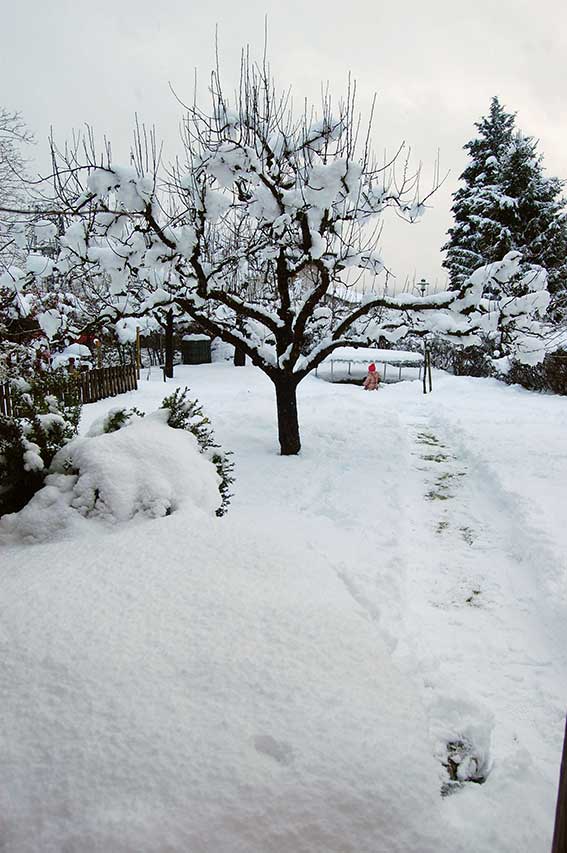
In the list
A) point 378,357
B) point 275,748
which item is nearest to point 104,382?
point 378,357

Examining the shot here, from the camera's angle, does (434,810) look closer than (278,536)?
Yes

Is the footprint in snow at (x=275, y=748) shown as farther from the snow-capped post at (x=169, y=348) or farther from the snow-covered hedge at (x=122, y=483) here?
the snow-capped post at (x=169, y=348)

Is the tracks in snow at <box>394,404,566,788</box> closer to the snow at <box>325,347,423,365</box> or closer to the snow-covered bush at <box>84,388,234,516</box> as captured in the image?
the snow-covered bush at <box>84,388,234,516</box>

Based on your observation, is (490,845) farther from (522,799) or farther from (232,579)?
(232,579)

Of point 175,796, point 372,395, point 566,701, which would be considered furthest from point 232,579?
point 372,395

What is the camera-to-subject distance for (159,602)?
2438 millimetres

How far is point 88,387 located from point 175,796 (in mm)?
13516

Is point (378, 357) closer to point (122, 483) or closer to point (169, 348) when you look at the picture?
point (169, 348)

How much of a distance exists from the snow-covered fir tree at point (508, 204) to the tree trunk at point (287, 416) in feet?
55.0

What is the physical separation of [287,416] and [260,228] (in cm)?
310

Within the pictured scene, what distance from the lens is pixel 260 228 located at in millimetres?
7844

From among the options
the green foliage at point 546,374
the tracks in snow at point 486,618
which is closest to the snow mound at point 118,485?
the tracks in snow at point 486,618

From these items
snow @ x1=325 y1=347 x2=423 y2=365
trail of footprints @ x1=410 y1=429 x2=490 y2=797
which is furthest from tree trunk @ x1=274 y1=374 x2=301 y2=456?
snow @ x1=325 y1=347 x2=423 y2=365

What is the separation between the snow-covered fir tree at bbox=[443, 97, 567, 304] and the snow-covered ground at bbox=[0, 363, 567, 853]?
20.8 m
